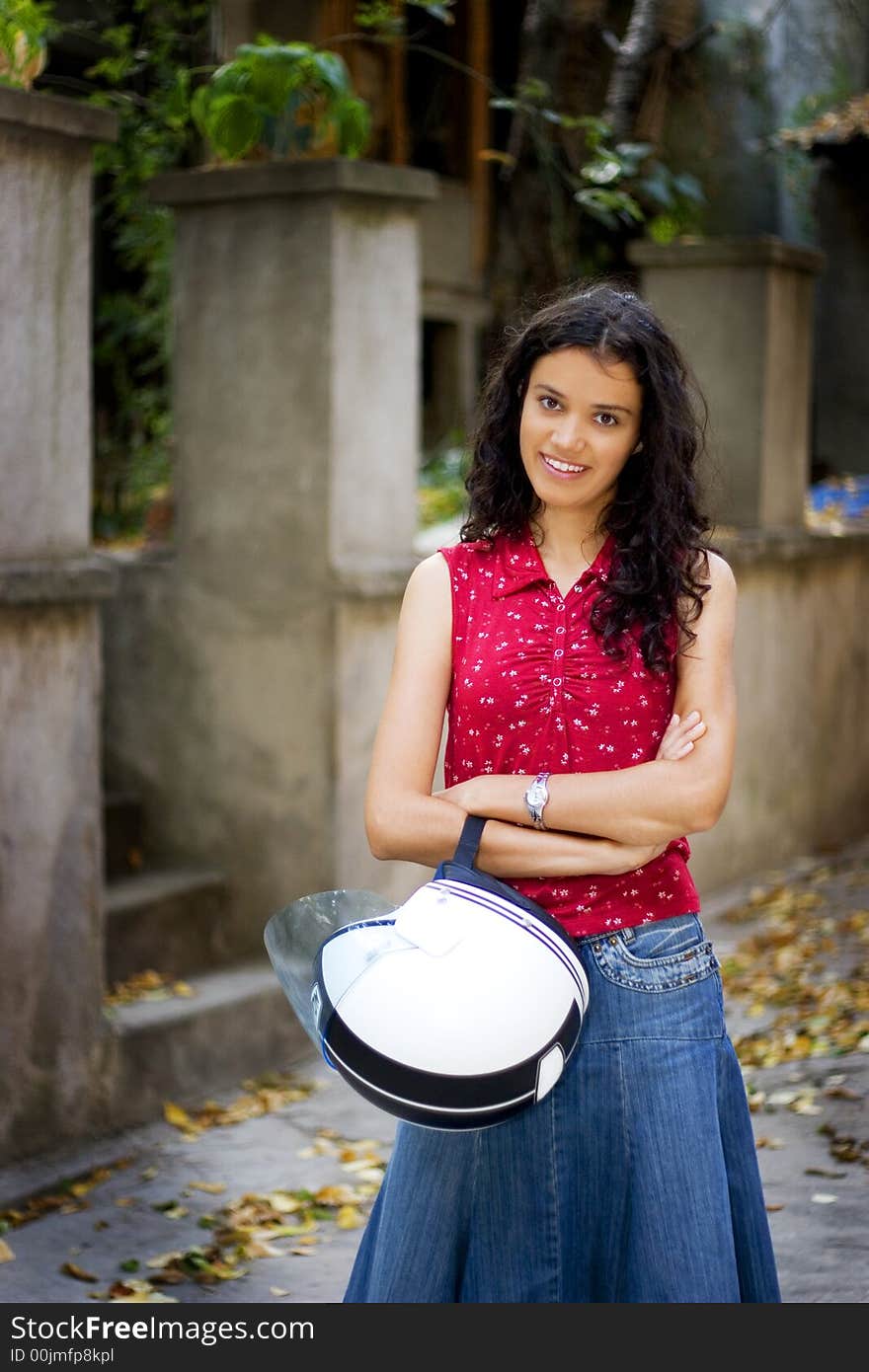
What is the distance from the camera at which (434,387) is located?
1207cm

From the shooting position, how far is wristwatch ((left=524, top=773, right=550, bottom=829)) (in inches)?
101

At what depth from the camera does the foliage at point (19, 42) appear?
4.74 m

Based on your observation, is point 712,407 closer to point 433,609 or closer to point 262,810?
point 262,810

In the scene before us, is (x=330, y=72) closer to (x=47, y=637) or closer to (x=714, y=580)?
(x=47, y=637)

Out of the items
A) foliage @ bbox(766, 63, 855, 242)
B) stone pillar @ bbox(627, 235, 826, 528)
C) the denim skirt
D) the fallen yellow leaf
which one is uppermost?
foliage @ bbox(766, 63, 855, 242)

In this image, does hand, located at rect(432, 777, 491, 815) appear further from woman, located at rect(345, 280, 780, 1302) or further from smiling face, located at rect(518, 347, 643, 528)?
smiling face, located at rect(518, 347, 643, 528)

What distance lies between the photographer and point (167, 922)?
5941mm

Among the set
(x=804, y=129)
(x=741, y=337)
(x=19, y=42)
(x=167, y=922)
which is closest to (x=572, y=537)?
(x=19, y=42)

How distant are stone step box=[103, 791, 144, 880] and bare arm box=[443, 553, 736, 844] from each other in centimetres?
379

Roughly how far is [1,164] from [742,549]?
14.9ft

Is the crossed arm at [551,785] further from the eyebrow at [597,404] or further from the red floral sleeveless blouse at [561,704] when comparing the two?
the eyebrow at [597,404]

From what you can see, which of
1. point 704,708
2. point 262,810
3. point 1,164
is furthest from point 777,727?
point 704,708

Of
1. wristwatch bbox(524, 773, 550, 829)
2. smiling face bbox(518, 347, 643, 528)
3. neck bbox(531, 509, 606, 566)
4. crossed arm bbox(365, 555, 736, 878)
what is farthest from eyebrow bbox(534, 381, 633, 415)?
wristwatch bbox(524, 773, 550, 829)

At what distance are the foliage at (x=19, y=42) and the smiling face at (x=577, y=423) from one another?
2.76m
